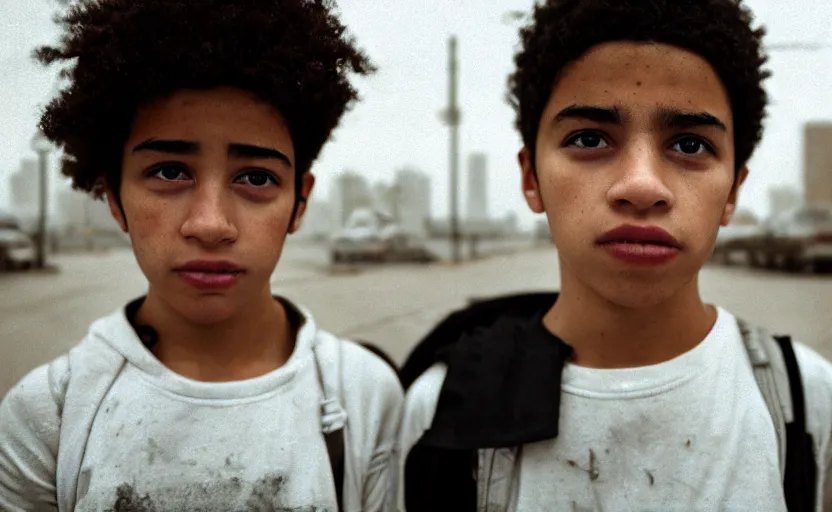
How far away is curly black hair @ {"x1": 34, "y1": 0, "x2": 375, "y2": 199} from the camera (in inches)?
38.4

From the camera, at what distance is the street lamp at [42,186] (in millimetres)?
1132

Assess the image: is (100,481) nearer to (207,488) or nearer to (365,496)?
(207,488)

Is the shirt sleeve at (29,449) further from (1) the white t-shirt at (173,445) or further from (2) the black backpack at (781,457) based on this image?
(2) the black backpack at (781,457)

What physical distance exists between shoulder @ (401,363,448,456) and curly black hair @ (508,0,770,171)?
1.82ft

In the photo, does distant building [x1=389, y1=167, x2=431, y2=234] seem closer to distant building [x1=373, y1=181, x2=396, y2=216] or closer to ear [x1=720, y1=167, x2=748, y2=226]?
distant building [x1=373, y1=181, x2=396, y2=216]

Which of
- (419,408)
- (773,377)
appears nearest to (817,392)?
(773,377)

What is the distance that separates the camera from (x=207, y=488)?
1.01 m

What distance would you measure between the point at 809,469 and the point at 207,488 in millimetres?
1120

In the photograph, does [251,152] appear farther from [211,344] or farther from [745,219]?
[745,219]

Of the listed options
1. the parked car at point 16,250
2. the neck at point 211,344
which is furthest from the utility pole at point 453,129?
the parked car at point 16,250

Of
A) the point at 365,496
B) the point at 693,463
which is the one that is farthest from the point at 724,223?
the point at 365,496

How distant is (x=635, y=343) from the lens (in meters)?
1.12

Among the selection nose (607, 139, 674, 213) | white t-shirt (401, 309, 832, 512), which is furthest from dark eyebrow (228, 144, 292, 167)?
white t-shirt (401, 309, 832, 512)

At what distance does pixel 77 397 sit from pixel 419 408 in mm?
651
